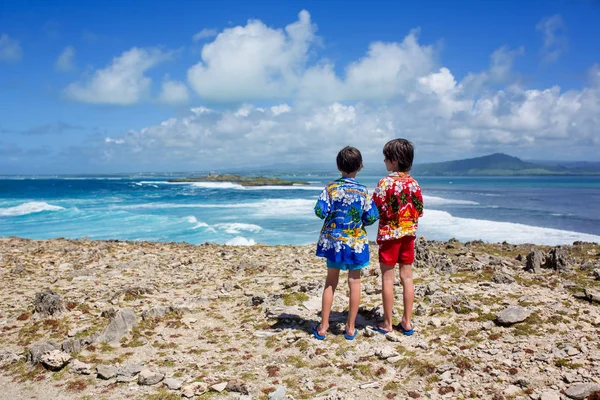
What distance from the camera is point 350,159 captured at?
5.14 m

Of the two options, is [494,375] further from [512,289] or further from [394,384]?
[512,289]

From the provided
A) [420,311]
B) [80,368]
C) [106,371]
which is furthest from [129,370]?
[420,311]

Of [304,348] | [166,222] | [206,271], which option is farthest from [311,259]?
[166,222]

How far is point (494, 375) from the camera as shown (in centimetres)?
443

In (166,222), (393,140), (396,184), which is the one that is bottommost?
(166,222)

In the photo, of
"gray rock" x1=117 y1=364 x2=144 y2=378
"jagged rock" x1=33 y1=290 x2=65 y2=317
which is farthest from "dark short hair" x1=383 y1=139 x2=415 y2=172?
"jagged rock" x1=33 y1=290 x2=65 y2=317

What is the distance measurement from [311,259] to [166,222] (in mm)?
25283

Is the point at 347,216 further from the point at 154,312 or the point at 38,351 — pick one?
the point at 38,351

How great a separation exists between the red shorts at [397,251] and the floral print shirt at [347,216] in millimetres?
301

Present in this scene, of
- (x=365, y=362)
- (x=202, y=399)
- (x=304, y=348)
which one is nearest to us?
(x=202, y=399)

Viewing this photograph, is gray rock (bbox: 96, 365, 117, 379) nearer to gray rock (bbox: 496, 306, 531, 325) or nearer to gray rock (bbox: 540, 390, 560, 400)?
gray rock (bbox: 540, 390, 560, 400)

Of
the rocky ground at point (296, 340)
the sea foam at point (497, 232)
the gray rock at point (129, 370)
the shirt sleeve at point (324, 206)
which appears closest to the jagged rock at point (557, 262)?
the rocky ground at point (296, 340)

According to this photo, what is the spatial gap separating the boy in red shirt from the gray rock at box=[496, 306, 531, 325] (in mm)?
1427

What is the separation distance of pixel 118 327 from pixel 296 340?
111 inches
